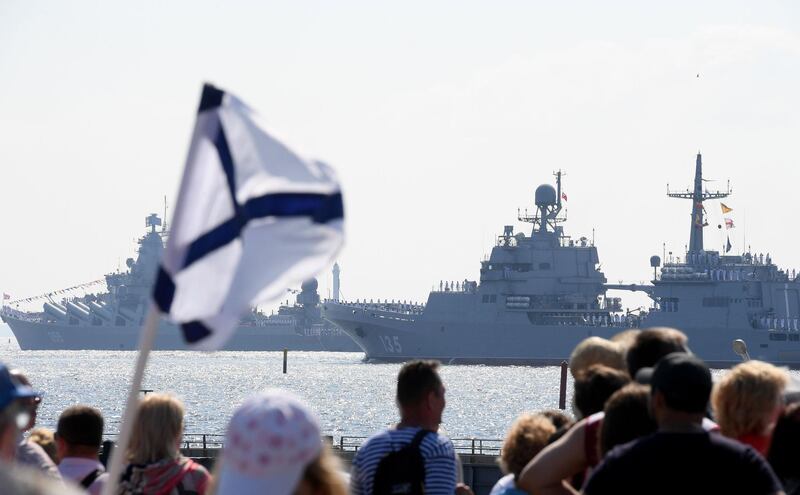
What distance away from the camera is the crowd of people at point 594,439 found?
12.6 feet

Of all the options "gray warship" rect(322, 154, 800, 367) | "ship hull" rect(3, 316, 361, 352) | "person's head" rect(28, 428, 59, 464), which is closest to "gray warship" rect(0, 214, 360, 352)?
"ship hull" rect(3, 316, 361, 352)

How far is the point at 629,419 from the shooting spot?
4.36m

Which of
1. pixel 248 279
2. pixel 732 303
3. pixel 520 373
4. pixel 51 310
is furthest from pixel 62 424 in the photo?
pixel 51 310

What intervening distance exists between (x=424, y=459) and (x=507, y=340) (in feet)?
240

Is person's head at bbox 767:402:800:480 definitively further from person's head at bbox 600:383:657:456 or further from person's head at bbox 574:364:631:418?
person's head at bbox 574:364:631:418

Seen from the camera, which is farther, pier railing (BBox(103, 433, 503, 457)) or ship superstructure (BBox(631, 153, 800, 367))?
ship superstructure (BBox(631, 153, 800, 367))

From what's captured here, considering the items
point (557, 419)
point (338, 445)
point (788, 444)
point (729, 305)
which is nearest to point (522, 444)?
point (557, 419)

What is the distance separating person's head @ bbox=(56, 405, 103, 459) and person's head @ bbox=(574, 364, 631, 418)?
5.72ft

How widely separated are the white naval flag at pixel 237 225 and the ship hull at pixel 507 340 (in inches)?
2786

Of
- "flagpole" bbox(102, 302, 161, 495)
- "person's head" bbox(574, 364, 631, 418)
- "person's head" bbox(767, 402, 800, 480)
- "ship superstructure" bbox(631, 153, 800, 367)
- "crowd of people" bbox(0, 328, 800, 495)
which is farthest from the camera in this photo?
"ship superstructure" bbox(631, 153, 800, 367)

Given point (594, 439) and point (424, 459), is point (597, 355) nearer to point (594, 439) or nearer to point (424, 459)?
point (594, 439)

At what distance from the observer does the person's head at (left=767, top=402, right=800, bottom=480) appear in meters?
4.56

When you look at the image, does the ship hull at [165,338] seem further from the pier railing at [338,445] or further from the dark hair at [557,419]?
the dark hair at [557,419]

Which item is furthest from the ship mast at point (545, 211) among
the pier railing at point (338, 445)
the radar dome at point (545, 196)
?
the pier railing at point (338, 445)
